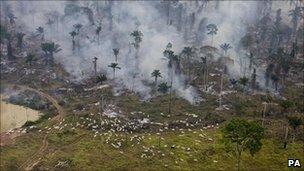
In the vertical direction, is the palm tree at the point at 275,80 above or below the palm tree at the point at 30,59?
below

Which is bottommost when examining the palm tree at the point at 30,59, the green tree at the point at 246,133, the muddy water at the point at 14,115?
the muddy water at the point at 14,115

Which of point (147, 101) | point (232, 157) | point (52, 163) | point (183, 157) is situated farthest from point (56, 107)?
point (232, 157)

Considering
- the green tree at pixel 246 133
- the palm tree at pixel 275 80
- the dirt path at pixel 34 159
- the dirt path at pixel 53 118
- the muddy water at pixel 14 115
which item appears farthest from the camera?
the palm tree at pixel 275 80

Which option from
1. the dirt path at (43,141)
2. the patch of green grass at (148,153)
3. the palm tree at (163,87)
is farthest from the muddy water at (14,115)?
the palm tree at (163,87)

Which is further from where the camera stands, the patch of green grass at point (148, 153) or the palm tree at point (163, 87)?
the palm tree at point (163, 87)

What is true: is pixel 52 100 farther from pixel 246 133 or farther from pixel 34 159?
pixel 246 133

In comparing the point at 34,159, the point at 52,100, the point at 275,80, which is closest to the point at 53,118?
the point at 52,100

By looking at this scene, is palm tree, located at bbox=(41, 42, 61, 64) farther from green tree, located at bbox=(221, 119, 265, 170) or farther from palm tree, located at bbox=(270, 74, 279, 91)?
green tree, located at bbox=(221, 119, 265, 170)

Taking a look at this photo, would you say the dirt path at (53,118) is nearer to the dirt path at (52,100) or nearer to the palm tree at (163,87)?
the dirt path at (52,100)
